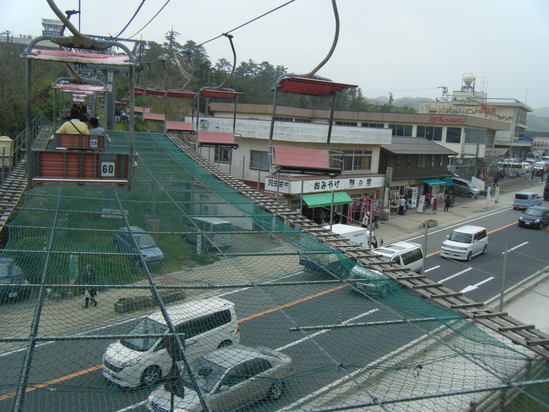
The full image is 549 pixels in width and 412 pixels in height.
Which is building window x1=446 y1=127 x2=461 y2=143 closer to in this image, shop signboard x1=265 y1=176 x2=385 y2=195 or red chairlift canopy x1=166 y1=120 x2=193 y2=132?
shop signboard x1=265 y1=176 x2=385 y2=195

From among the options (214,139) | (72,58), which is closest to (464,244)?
(214,139)

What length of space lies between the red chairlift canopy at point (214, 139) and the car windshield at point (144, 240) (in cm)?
697

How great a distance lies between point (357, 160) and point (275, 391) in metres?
18.9

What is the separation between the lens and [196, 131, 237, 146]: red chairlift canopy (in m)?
14.1

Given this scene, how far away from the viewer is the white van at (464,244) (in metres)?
16.2

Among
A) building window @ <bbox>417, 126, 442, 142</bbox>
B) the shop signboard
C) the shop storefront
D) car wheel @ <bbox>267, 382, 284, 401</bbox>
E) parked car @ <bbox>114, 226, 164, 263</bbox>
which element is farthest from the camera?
building window @ <bbox>417, 126, 442, 142</bbox>

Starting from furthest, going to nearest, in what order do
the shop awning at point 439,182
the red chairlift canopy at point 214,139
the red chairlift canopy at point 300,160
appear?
the shop awning at point 439,182 < the red chairlift canopy at point 214,139 < the red chairlift canopy at point 300,160

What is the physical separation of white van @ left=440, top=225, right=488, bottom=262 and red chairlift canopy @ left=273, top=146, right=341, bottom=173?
9650 millimetres

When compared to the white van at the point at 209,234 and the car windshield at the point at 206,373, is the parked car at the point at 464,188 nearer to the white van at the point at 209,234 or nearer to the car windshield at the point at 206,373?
the white van at the point at 209,234

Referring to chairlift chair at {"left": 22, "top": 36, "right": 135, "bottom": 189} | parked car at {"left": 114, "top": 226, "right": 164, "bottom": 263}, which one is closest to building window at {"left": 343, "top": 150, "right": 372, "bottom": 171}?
parked car at {"left": 114, "top": 226, "right": 164, "bottom": 263}

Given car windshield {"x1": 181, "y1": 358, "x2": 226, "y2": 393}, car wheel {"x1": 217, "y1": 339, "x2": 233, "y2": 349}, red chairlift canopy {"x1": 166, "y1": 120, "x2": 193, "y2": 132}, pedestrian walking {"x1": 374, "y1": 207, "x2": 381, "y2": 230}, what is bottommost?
pedestrian walking {"x1": 374, "y1": 207, "x2": 381, "y2": 230}

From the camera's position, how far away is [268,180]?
1791 centimetres

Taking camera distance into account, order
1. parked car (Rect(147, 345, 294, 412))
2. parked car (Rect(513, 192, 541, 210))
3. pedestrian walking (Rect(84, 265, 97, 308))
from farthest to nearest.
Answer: parked car (Rect(513, 192, 541, 210)) < pedestrian walking (Rect(84, 265, 97, 308)) < parked car (Rect(147, 345, 294, 412))

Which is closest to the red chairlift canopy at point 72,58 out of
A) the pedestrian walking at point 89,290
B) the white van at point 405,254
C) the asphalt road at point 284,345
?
the pedestrian walking at point 89,290
